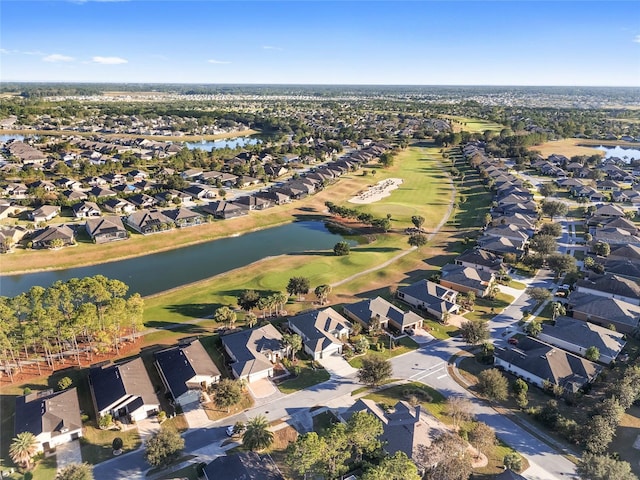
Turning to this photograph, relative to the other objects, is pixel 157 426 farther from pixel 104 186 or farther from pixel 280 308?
pixel 104 186

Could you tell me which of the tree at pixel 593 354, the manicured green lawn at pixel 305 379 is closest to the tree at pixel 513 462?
the manicured green lawn at pixel 305 379

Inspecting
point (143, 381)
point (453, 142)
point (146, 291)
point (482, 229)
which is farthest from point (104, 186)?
point (453, 142)

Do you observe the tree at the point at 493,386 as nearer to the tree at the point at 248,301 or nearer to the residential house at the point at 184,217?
the tree at the point at 248,301

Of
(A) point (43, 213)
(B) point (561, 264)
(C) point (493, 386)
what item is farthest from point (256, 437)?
(A) point (43, 213)

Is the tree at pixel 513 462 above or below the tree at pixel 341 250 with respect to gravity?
below

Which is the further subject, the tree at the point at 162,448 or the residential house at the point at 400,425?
the residential house at the point at 400,425

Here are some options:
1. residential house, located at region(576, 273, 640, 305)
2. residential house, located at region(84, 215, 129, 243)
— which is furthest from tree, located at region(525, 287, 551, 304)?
residential house, located at region(84, 215, 129, 243)
